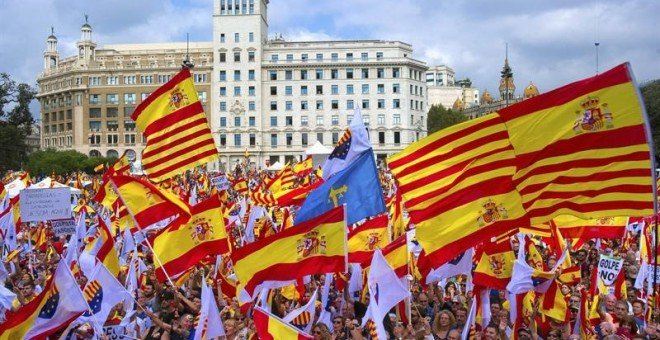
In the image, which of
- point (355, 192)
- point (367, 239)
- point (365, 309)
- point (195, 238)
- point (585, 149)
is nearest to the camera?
point (585, 149)

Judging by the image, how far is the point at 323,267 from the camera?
972 centimetres

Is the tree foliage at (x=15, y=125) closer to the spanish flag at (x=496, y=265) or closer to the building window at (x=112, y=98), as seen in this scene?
the building window at (x=112, y=98)

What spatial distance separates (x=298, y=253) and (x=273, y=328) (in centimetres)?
145

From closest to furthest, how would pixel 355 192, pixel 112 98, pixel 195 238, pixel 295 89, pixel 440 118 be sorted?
pixel 355 192, pixel 195 238, pixel 295 89, pixel 112 98, pixel 440 118

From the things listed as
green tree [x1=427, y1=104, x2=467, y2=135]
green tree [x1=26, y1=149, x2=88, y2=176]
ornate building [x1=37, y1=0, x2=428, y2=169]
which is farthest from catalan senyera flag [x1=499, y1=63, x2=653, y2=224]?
green tree [x1=427, y1=104, x2=467, y2=135]

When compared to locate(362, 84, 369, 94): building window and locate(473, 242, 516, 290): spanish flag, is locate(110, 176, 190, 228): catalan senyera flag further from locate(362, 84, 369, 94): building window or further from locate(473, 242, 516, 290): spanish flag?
locate(362, 84, 369, 94): building window

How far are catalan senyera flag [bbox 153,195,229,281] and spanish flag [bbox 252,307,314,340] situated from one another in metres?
3.23

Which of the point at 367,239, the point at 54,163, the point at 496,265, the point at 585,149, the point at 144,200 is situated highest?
the point at 54,163

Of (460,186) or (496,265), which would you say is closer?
(460,186)

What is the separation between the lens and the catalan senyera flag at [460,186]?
8.35 meters

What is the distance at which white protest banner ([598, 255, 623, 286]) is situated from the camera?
38.3ft

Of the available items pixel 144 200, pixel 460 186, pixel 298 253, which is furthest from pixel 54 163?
pixel 460 186

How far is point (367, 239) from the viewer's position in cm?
1257

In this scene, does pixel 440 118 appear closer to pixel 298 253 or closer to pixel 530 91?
pixel 530 91
